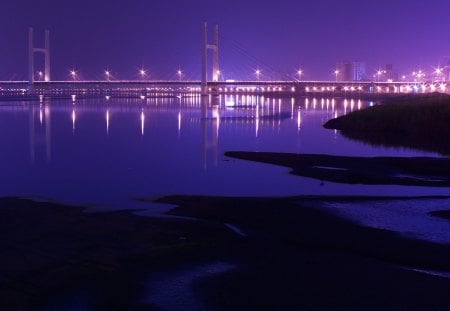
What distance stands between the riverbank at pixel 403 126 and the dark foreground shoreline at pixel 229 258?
12820mm

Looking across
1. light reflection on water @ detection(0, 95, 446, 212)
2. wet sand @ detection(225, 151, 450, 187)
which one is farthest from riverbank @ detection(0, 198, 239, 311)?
wet sand @ detection(225, 151, 450, 187)

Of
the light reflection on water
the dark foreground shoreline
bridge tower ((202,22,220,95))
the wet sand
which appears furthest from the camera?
bridge tower ((202,22,220,95))

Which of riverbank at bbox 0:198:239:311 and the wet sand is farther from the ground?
the wet sand

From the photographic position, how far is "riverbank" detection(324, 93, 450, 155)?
73.2 feet

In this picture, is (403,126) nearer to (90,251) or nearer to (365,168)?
(365,168)

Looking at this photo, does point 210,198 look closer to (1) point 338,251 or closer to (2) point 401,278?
(1) point 338,251

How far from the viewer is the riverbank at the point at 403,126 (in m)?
22.3

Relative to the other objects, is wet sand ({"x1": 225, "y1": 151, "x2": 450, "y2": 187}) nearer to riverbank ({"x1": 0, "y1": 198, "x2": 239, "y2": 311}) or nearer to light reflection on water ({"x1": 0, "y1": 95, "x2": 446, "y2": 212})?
light reflection on water ({"x1": 0, "y1": 95, "x2": 446, "y2": 212})

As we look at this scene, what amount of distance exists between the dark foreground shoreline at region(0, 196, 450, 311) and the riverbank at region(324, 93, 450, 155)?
505 inches

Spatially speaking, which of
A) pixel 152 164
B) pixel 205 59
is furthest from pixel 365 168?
pixel 205 59

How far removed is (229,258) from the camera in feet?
23.3

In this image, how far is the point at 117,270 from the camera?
661 centimetres

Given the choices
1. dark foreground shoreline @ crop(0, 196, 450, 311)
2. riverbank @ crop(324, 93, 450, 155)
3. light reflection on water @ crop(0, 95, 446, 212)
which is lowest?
dark foreground shoreline @ crop(0, 196, 450, 311)

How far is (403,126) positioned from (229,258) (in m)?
20.5
